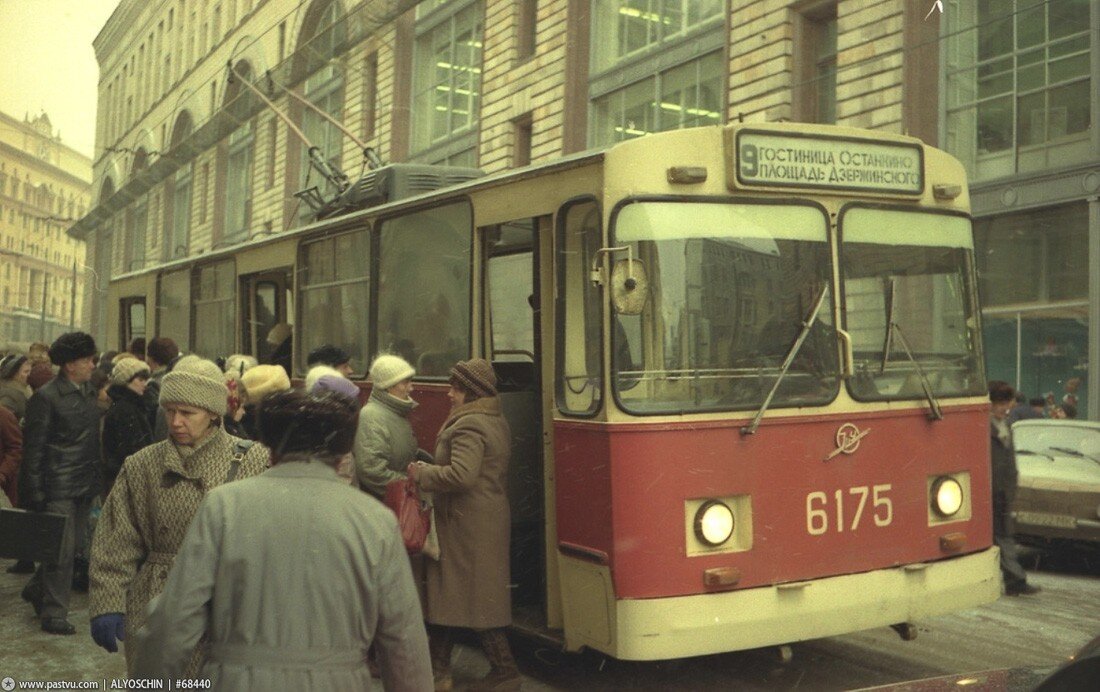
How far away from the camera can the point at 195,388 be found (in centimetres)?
387

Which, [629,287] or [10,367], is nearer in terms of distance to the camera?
[629,287]

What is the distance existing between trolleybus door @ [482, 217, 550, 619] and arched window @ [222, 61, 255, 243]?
2430cm

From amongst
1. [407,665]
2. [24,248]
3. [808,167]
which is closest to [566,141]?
[24,248]

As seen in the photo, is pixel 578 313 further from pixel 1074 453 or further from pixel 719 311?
pixel 1074 453

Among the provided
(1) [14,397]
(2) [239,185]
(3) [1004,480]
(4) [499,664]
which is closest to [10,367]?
(1) [14,397]

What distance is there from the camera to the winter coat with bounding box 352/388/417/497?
6.15 meters

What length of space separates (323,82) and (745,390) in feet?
81.9

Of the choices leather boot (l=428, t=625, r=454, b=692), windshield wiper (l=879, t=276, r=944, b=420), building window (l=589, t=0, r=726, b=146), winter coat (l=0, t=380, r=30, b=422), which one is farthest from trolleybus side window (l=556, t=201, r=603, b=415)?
building window (l=589, t=0, r=726, b=146)

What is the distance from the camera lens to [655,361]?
5488 mm

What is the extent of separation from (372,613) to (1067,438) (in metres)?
9.56

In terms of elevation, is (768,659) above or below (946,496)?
below

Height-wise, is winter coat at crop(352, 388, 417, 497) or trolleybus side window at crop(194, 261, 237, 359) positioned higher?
trolleybus side window at crop(194, 261, 237, 359)

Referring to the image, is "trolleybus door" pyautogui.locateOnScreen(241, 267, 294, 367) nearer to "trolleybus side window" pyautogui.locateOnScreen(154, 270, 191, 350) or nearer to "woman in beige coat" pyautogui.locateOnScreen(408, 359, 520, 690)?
"trolleybus side window" pyautogui.locateOnScreen(154, 270, 191, 350)

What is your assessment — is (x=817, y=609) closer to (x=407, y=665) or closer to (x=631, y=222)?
(x=631, y=222)
